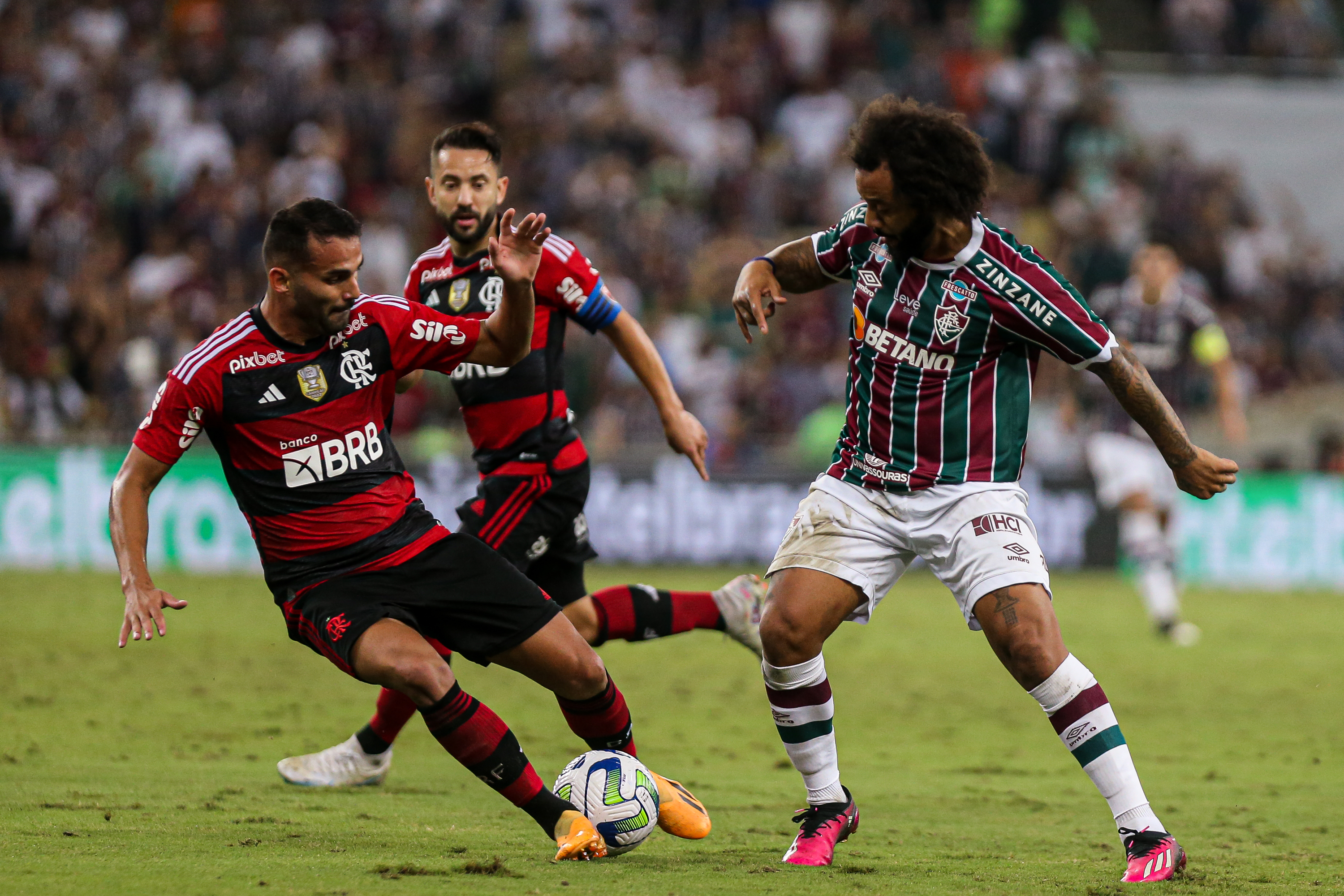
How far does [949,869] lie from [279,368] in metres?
2.75

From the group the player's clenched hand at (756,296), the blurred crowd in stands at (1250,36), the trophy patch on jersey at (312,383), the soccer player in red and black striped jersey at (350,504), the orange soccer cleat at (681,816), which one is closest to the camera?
the soccer player in red and black striped jersey at (350,504)

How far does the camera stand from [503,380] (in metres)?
6.61

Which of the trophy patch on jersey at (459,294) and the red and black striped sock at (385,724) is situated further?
the trophy patch on jersey at (459,294)

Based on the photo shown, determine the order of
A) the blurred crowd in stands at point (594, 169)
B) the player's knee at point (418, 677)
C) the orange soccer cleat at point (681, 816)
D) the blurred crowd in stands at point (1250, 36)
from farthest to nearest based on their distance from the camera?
the blurred crowd in stands at point (1250, 36)
the blurred crowd in stands at point (594, 169)
the orange soccer cleat at point (681, 816)
the player's knee at point (418, 677)

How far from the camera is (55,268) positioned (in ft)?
58.0

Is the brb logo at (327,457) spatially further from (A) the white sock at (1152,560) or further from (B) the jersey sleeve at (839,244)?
(A) the white sock at (1152,560)

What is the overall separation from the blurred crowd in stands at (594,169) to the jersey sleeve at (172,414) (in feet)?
36.2

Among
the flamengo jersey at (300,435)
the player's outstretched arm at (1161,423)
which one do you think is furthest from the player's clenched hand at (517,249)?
the player's outstretched arm at (1161,423)

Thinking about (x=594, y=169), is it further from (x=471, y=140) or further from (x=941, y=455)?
(x=941, y=455)

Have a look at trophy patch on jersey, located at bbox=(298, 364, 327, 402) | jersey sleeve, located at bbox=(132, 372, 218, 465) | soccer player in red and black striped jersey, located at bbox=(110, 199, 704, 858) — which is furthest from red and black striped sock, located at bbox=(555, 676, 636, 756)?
jersey sleeve, located at bbox=(132, 372, 218, 465)

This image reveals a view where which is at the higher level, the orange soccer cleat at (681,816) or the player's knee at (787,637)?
the player's knee at (787,637)

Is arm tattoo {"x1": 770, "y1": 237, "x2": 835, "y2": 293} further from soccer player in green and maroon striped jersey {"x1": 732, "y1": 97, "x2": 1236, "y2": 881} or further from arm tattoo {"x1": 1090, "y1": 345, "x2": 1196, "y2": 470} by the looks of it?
arm tattoo {"x1": 1090, "y1": 345, "x2": 1196, "y2": 470}

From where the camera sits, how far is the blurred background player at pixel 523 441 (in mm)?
6426

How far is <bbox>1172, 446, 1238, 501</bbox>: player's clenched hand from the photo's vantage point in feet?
16.9
